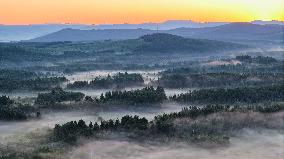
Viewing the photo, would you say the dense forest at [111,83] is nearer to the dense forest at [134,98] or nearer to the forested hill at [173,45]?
the dense forest at [134,98]

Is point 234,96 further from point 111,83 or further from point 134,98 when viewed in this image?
point 111,83

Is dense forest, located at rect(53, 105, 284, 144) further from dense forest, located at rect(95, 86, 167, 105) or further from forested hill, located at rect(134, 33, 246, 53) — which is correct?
forested hill, located at rect(134, 33, 246, 53)

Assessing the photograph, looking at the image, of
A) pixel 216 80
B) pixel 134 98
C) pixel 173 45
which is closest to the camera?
pixel 134 98

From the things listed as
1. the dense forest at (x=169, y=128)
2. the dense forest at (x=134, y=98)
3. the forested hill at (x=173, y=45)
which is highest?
the forested hill at (x=173, y=45)

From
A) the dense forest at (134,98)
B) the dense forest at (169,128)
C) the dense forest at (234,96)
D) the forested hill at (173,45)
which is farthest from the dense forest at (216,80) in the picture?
the forested hill at (173,45)

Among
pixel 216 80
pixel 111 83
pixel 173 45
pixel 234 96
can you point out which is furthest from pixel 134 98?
pixel 173 45

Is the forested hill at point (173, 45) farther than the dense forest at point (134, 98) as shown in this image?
Yes

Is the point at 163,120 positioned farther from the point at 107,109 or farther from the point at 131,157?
the point at 107,109

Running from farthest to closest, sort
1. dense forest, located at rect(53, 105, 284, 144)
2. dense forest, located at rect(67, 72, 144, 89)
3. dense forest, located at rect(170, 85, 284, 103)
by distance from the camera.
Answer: dense forest, located at rect(67, 72, 144, 89) < dense forest, located at rect(170, 85, 284, 103) < dense forest, located at rect(53, 105, 284, 144)

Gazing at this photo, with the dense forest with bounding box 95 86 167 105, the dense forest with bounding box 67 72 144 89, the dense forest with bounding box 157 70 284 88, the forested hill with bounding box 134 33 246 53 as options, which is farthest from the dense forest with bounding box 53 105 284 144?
the forested hill with bounding box 134 33 246 53
